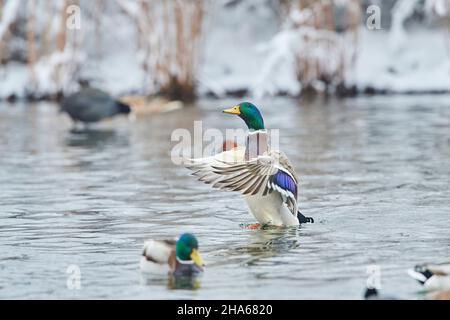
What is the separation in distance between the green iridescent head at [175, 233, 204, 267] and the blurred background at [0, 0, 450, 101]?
1450cm

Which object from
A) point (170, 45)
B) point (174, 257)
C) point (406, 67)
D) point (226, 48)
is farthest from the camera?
point (226, 48)

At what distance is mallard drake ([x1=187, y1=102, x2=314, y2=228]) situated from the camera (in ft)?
26.8

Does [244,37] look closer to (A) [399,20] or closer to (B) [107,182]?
(A) [399,20]

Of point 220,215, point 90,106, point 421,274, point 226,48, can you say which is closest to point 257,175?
point 220,215

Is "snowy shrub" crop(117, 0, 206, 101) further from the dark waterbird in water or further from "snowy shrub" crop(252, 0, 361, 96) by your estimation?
the dark waterbird in water

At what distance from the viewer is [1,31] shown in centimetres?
2203

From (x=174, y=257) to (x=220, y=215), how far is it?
2520 mm

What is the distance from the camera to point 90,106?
59.5ft

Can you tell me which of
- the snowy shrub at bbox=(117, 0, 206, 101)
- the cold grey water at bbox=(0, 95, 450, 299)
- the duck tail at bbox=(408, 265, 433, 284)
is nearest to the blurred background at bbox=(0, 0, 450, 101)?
the snowy shrub at bbox=(117, 0, 206, 101)

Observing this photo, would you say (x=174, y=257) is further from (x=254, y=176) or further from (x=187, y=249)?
(x=254, y=176)
